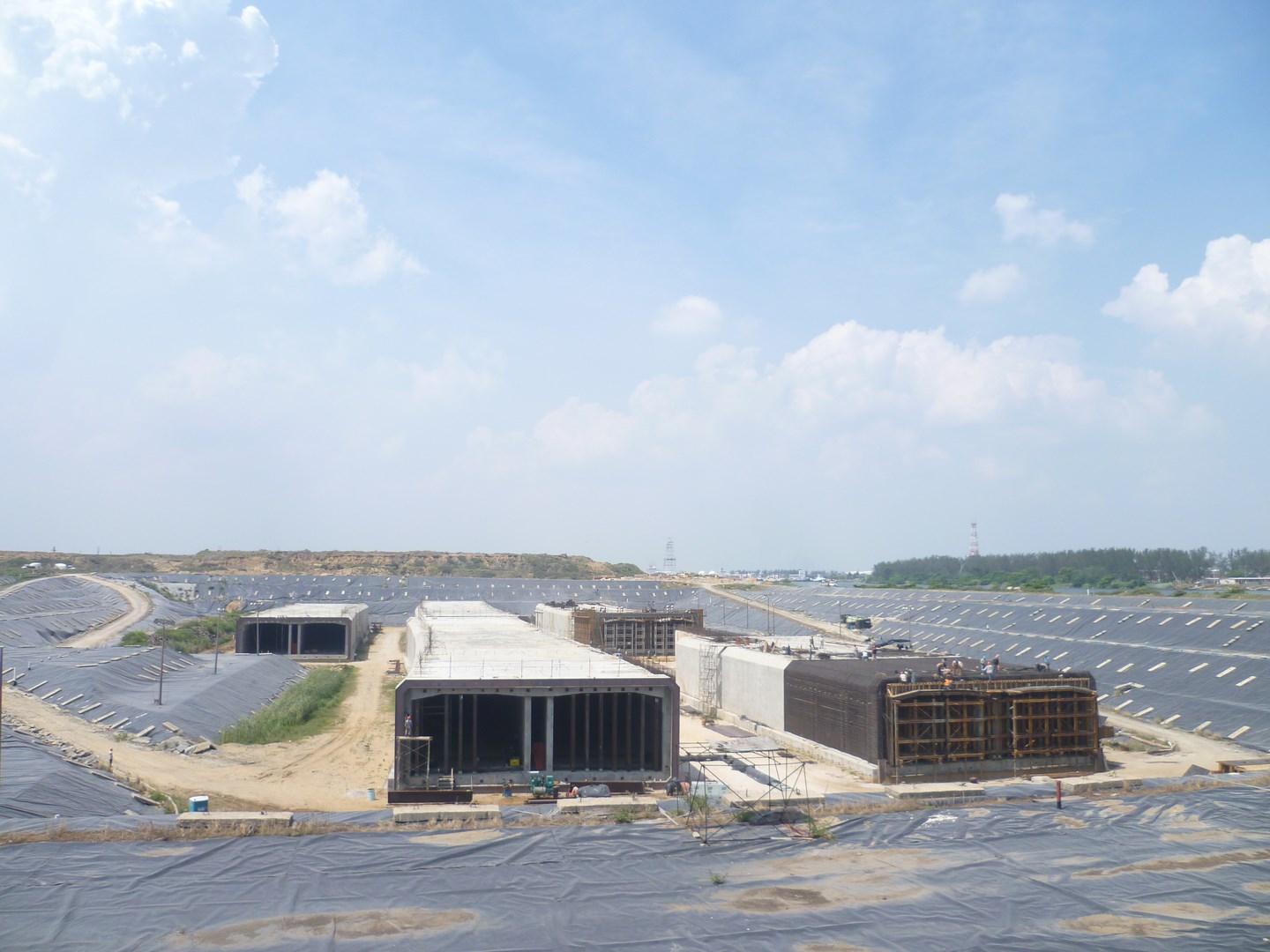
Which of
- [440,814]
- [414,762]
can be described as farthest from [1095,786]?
[414,762]

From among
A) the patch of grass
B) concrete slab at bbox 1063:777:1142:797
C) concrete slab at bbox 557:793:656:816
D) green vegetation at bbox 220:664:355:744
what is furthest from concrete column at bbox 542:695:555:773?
concrete slab at bbox 1063:777:1142:797

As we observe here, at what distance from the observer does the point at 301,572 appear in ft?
637

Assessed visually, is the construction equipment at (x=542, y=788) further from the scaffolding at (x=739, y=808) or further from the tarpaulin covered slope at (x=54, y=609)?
the tarpaulin covered slope at (x=54, y=609)

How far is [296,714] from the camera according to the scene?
48250 millimetres

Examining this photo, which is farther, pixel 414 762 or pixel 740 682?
pixel 740 682

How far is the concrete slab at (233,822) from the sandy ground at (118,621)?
57985mm

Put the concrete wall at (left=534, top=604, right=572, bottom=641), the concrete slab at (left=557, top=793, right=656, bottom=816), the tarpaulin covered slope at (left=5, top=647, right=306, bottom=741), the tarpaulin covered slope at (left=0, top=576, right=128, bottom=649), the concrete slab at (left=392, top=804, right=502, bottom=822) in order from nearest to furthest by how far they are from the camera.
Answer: the concrete slab at (left=392, top=804, right=502, bottom=822), the concrete slab at (left=557, top=793, right=656, bottom=816), the tarpaulin covered slope at (left=5, top=647, right=306, bottom=741), the tarpaulin covered slope at (left=0, top=576, right=128, bottom=649), the concrete wall at (left=534, top=604, right=572, bottom=641)

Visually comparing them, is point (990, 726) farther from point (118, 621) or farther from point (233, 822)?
point (118, 621)

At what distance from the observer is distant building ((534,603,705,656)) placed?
240ft

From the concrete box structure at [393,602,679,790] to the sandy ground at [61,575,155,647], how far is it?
51212mm

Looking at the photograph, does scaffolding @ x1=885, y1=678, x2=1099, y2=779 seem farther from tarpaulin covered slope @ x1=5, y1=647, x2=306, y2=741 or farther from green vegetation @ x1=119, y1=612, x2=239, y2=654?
green vegetation @ x1=119, y1=612, x2=239, y2=654

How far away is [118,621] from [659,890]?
8808 centimetres

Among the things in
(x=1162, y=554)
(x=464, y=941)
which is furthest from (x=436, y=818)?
(x=1162, y=554)

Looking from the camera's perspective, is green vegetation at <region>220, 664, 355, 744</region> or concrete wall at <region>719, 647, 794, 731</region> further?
concrete wall at <region>719, 647, 794, 731</region>
